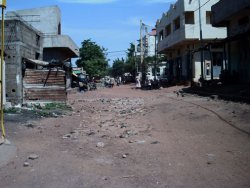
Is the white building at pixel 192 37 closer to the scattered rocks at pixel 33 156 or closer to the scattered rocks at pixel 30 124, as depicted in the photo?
the scattered rocks at pixel 30 124

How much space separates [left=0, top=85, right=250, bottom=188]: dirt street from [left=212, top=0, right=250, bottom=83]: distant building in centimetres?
1086

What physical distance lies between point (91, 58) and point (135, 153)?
57085 millimetres

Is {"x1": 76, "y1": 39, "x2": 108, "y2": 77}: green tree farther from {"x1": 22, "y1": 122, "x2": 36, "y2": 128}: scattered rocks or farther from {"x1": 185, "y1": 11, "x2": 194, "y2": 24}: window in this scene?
{"x1": 22, "y1": 122, "x2": 36, "y2": 128}: scattered rocks

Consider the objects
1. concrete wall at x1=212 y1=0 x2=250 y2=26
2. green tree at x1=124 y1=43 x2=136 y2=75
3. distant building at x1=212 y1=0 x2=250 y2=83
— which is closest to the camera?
concrete wall at x1=212 y1=0 x2=250 y2=26

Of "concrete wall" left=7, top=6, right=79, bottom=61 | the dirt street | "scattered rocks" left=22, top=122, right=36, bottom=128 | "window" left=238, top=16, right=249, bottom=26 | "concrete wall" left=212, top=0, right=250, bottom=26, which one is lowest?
the dirt street

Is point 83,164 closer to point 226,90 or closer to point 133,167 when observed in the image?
point 133,167

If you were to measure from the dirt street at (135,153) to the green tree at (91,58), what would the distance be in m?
50.5

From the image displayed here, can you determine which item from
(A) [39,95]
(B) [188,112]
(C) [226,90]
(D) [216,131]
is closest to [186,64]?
(C) [226,90]

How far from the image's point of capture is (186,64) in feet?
125

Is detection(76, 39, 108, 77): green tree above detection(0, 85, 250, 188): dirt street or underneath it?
above

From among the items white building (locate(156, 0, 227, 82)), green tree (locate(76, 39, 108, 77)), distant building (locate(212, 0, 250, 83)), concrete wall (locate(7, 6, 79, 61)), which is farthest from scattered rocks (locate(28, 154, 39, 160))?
green tree (locate(76, 39, 108, 77))

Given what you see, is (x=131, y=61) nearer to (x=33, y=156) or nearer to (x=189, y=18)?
(x=189, y=18)

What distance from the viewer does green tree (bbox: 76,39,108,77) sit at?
62312 mm

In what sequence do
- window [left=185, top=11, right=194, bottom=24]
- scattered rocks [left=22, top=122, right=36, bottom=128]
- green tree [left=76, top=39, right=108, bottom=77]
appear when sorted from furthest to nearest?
green tree [left=76, top=39, right=108, bottom=77] < window [left=185, top=11, right=194, bottom=24] < scattered rocks [left=22, top=122, right=36, bottom=128]
